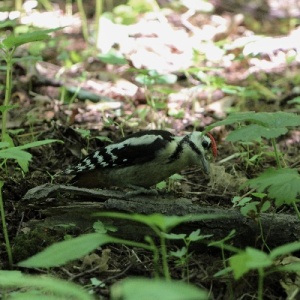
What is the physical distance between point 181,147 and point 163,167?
184mm

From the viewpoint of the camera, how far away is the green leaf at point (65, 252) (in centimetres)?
214

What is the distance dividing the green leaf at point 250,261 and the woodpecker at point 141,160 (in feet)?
6.24

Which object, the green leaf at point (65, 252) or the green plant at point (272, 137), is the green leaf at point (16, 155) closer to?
the green leaf at point (65, 252)

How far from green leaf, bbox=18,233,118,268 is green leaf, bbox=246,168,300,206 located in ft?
3.11

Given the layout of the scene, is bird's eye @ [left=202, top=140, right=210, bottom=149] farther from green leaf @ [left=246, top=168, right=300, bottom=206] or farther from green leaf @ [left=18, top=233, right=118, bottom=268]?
green leaf @ [left=18, top=233, right=118, bottom=268]

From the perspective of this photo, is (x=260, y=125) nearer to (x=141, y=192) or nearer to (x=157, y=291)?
(x=141, y=192)

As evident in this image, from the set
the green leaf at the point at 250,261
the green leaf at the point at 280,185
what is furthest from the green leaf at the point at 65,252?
the green leaf at the point at 280,185

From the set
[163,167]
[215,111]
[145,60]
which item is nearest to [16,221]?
[163,167]

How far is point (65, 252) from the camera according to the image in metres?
2.17

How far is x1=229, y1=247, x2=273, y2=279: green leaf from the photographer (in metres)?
2.10

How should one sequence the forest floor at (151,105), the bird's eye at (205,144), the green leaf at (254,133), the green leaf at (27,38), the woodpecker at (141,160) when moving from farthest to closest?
the bird's eye at (205,144), the woodpecker at (141,160), the green leaf at (27,38), the forest floor at (151,105), the green leaf at (254,133)

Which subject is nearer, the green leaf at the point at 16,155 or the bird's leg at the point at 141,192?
the green leaf at the point at 16,155

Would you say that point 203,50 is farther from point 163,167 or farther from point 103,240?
point 103,240

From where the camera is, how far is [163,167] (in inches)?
164
